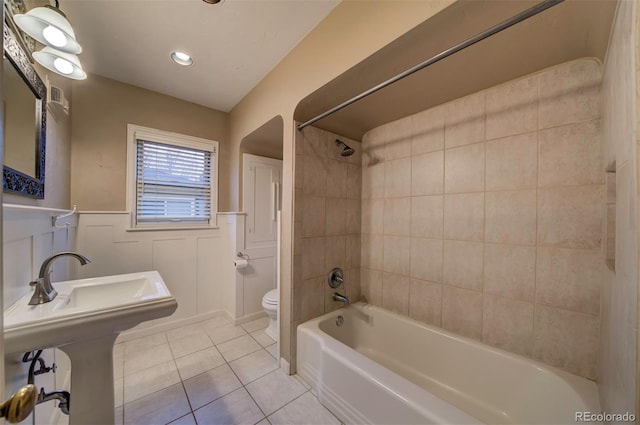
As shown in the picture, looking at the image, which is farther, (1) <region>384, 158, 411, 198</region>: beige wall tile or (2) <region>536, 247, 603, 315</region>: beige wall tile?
(1) <region>384, 158, 411, 198</region>: beige wall tile

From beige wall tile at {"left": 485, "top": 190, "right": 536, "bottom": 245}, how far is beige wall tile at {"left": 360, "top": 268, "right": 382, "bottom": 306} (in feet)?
3.10

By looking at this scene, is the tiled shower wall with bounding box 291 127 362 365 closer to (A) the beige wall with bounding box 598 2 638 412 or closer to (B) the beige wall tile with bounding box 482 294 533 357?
(B) the beige wall tile with bounding box 482 294 533 357

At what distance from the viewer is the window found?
7.35 feet

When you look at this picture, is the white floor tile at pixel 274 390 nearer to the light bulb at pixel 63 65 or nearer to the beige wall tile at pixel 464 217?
the beige wall tile at pixel 464 217

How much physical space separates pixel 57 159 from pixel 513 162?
302 cm

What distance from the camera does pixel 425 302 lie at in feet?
5.86

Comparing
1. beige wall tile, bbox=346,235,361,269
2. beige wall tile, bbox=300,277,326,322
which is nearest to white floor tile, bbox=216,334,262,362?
beige wall tile, bbox=300,277,326,322

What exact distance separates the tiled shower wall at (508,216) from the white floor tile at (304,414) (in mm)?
763

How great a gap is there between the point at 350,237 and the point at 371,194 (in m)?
0.45

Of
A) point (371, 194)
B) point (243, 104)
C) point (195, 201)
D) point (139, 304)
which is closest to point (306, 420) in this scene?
point (139, 304)

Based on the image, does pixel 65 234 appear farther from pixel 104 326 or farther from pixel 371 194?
pixel 371 194

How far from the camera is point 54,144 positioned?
4.99 ft

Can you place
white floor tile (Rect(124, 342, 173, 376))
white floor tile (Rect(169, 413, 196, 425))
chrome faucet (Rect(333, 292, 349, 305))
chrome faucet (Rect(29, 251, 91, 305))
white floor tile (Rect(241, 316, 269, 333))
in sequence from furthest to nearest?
white floor tile (Rect(241, 316, 269, 333)) < chrome faucet (Rect(333, 292, 349, 305)) < white floor tile (Rect(124, 342, 173, 376)) < white floor tile (Rect(169, 413, 196, 425)) < chrome faucet (Rect(29, 251, 91, 305))

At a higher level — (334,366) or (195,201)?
(195,201)
